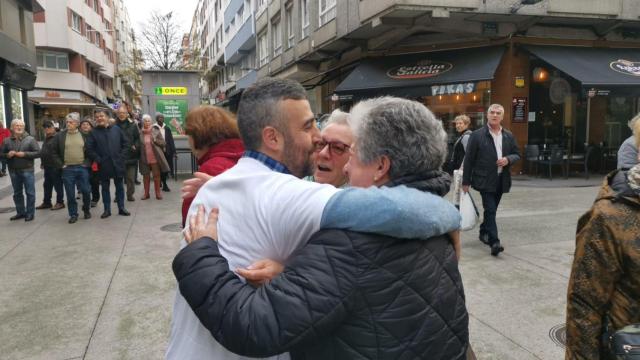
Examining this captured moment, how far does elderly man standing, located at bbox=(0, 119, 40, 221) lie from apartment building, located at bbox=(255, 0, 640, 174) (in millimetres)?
8566

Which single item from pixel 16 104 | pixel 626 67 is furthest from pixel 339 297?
pixel 16 104

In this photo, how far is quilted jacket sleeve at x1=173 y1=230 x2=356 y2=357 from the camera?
3.65 feet

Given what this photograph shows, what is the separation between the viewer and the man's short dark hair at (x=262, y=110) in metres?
1.45

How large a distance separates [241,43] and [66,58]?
15520 mm

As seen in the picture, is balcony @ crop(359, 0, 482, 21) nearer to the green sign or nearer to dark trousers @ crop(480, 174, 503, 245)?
dark trousers @ crop(480, 174, 503, 245)

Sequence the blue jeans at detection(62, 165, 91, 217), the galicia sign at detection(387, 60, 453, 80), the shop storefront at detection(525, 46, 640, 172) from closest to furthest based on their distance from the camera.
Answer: the blue jeans at detection(62, 165, 91, 217), the shop storefront at detection(525, 46, 640, 172), the galicia sign at detection(387, 60, 453, 80)

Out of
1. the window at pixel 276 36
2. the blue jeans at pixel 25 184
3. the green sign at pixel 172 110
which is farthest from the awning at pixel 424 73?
the window at pixel 276 36

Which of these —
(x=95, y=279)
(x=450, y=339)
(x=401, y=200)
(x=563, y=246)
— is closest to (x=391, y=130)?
(x=401, y=200)

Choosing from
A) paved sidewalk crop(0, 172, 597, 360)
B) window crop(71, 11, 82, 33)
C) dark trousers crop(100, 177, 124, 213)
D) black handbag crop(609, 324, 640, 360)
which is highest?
window crop(71, 11, 82, 33)

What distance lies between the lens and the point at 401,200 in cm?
116

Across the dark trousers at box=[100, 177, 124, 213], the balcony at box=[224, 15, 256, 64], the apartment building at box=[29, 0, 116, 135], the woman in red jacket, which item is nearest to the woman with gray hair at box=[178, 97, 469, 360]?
the woman in red jacket

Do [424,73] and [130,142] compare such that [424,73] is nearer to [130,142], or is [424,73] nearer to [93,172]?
[130,142]

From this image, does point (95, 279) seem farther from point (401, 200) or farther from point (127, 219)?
point (401, 200)

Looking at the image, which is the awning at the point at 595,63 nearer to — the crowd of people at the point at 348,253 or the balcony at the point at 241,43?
the crowd of people at the point at 348,253
